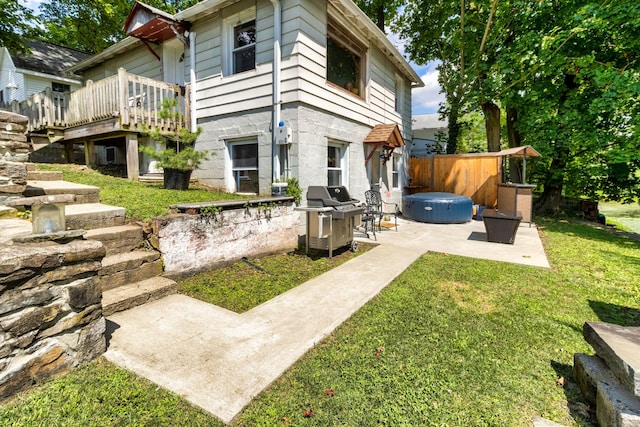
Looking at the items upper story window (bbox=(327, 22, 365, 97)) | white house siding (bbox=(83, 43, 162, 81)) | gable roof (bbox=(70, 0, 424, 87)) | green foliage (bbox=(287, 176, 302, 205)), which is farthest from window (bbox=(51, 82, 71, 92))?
green foliage (bbox=(287, 176, 302, 205))

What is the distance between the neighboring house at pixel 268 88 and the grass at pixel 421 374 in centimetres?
422

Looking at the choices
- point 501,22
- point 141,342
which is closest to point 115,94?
point 141,342

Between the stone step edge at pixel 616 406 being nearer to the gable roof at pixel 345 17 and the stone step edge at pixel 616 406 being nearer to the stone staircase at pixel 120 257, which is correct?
the stone staircase at pixel 120 257

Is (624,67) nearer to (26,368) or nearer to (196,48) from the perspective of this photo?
(196,48)

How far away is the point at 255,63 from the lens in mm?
6789

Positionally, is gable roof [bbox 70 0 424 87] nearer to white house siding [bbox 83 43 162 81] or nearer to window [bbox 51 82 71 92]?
white house siding [bbox 83 43 162 81]

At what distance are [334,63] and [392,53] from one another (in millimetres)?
3246

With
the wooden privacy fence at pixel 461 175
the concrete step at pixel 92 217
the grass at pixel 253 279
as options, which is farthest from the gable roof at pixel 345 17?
the grass at pixel 253 279

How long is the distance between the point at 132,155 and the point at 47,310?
274 inches

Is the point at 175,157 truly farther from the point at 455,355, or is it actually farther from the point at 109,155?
the point at 109,155

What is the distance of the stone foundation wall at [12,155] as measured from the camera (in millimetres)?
3555

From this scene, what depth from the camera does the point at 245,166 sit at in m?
7.39

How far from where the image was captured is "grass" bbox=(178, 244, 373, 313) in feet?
11.9

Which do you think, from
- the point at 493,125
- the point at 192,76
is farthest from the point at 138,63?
the point at 493,125
